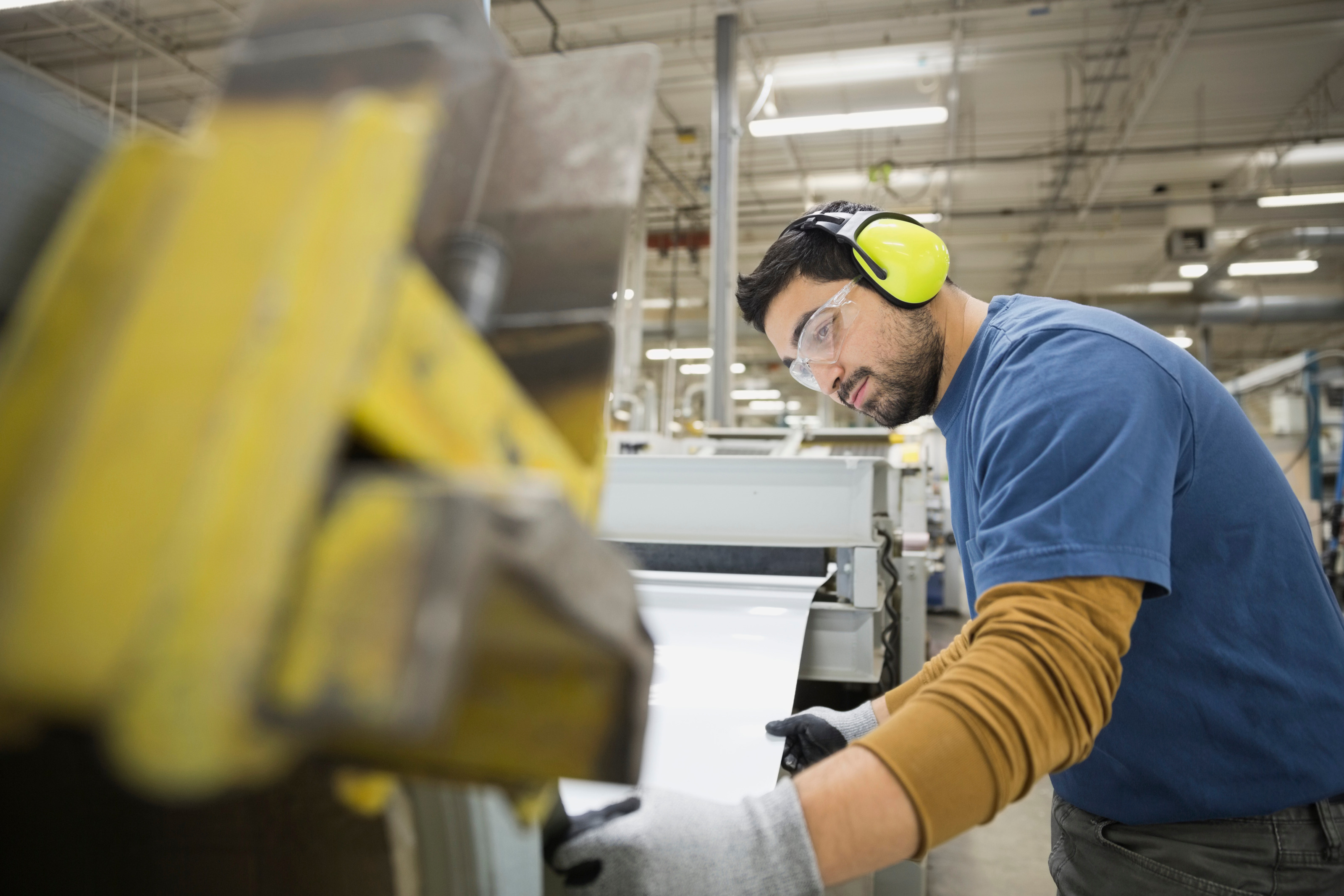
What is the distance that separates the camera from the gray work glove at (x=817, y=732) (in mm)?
1145

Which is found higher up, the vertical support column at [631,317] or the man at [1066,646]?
the vertical support column at [631,317]

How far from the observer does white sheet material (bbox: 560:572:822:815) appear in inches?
40.3

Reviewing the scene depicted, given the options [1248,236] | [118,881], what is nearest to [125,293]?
[118,881]

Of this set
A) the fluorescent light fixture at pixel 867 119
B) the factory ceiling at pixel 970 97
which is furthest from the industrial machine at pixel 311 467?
the factory ceiling at pixel 970 97

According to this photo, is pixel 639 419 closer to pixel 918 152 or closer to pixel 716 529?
pixel 918 152

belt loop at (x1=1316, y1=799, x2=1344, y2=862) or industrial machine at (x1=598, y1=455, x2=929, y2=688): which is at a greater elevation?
industrial machine at (x1=598, y1=455, x2=929, y2=688)

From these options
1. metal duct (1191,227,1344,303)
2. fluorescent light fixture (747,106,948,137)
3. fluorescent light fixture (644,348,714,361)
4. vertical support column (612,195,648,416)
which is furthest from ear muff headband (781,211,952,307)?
fluorescent light fixture (644,348,714,361)

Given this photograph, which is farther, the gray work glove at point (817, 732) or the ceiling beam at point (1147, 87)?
the ceiling beam at point (1147, 87)

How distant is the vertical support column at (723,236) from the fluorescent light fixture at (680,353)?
4901 millimetres

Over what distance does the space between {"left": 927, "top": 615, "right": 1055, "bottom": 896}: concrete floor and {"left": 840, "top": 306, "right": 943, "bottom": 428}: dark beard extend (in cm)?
179

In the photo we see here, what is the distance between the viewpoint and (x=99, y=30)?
583cm

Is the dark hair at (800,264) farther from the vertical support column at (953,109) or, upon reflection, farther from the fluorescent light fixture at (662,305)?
the fluorescent light fixture at (662,305)

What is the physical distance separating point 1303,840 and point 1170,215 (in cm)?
858

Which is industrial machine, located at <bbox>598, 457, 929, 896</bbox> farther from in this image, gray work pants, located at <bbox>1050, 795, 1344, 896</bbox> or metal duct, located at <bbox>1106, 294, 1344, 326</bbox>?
metal duct, located at <bbox>1106, 294, 1344, 326</bbox>
